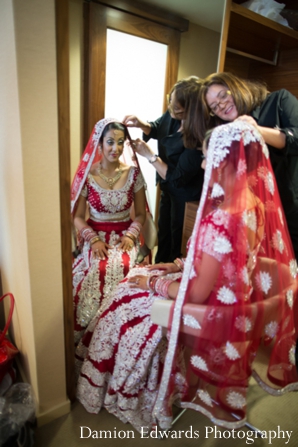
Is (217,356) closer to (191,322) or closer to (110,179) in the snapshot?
A: (191,322)

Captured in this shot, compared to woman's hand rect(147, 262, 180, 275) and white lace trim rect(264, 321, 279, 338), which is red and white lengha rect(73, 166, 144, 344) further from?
white lace trim rect(264, 321, 279, 338)

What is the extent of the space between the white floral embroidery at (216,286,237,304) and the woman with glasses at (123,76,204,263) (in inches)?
36.0

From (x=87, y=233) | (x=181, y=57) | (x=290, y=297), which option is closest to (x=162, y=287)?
(x=290, y=297)

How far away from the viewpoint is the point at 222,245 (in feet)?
3.08

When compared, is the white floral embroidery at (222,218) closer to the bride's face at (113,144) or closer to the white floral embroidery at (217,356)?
the white floral embroidery at (217,356)

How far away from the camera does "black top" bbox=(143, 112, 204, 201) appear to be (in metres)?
1.75

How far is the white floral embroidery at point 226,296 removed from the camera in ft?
3.17

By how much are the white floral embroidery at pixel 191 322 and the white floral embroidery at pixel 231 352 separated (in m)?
0.10

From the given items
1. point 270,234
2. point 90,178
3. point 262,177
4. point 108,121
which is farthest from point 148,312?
point 108,121

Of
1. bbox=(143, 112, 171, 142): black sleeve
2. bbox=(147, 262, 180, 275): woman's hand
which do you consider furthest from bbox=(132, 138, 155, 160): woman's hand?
bbox=(147, 262, 180, 275): woman's hand

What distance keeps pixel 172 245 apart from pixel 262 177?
119 centimetres

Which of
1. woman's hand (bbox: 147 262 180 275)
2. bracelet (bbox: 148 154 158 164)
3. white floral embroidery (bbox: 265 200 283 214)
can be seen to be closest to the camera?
white floral embroidery (bbox: 265 200 283 214)

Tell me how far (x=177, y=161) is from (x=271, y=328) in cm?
110

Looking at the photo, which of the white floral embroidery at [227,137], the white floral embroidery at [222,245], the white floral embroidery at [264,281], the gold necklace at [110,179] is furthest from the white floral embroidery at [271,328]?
the gold necklace at [110,179]
